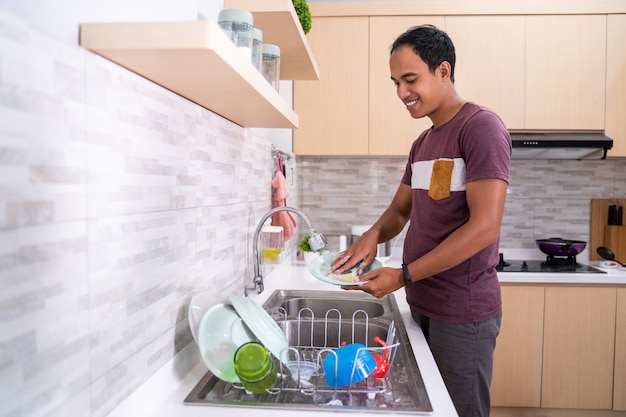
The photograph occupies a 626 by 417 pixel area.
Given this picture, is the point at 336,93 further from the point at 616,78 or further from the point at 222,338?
the point at 222,338

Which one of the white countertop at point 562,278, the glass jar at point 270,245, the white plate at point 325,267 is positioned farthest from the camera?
the white countertop at point 562,278

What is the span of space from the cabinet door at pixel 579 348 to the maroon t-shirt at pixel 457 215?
1.34 meters

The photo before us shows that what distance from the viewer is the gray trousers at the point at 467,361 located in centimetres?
141

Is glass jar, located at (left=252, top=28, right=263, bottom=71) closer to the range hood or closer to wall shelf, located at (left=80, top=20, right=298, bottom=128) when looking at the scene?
wall shelf, located at (left=80, top=20, right=298, bottom=128)

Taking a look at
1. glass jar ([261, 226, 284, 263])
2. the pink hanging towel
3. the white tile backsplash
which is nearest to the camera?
the white tile backsplash

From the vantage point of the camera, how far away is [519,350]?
2566 mm

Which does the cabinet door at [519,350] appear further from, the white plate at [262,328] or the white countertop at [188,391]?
the white plate at [262,328]

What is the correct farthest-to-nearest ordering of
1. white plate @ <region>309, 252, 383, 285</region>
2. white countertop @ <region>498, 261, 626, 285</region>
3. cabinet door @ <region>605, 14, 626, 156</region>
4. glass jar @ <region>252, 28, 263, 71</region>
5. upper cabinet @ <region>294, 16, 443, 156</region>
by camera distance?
upper cabinet @ <region>294, 16, 443, 156</region> → cabinet door @ <region>605, 14, 626, 156</region> → white countertop @ <region>498, 261, 626, 285</region> → white plate @ <region>309, 252, 383, 285</region> → glass jar @ <region>252, 28, 263, 71</region>

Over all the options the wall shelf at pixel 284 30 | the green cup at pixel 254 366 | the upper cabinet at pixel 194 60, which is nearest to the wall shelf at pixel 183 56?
the upper cabinet at pixel 194 60

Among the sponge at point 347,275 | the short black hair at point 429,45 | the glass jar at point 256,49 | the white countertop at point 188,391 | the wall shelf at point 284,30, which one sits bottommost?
the white countertop at point 188,391

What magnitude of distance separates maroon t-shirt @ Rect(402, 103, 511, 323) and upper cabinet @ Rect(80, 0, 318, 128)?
494mm

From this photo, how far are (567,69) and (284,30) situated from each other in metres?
1.94

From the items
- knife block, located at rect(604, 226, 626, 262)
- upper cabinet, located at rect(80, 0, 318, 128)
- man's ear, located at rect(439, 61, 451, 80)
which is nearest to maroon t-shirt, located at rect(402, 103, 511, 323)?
man's ear, located at rect(439, 61, 451, 80)

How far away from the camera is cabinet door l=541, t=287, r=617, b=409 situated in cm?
254
